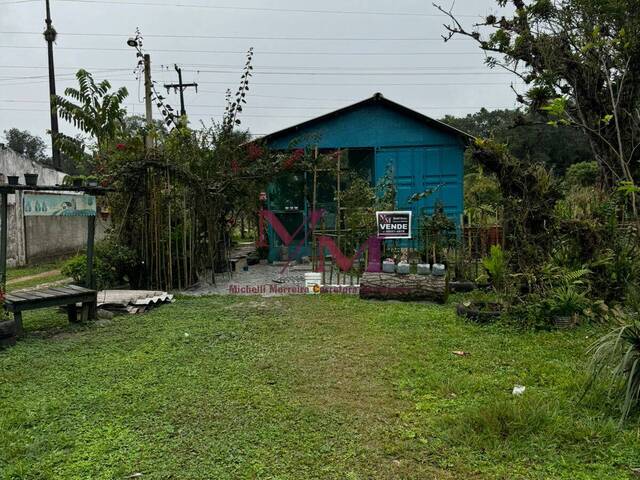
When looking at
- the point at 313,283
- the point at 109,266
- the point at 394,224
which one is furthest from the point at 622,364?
the point at 109,266

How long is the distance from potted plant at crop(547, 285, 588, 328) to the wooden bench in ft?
18.2

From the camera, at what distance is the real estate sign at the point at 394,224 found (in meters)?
7.75

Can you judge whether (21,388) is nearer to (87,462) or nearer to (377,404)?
(87,462)

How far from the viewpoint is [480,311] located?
5816 mm

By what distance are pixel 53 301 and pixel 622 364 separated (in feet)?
18.5

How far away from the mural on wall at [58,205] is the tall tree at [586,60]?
7.21 metres

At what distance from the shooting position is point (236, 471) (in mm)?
2604

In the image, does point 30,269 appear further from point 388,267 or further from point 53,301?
point 388,267

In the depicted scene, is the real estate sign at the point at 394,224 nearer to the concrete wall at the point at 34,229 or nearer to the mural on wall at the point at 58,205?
the mural on wall at the point at 58,205

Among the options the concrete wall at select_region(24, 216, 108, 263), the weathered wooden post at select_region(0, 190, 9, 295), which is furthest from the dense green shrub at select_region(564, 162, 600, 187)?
the weathered wooden post at select_region(0, 190, 9, 295)

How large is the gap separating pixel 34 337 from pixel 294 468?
4.17 m

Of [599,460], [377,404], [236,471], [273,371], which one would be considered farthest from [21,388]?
[599,460]

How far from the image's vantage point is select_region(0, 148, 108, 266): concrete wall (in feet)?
40.4

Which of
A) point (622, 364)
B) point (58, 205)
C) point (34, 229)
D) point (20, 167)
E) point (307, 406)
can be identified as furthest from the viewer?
point (34, 229)
